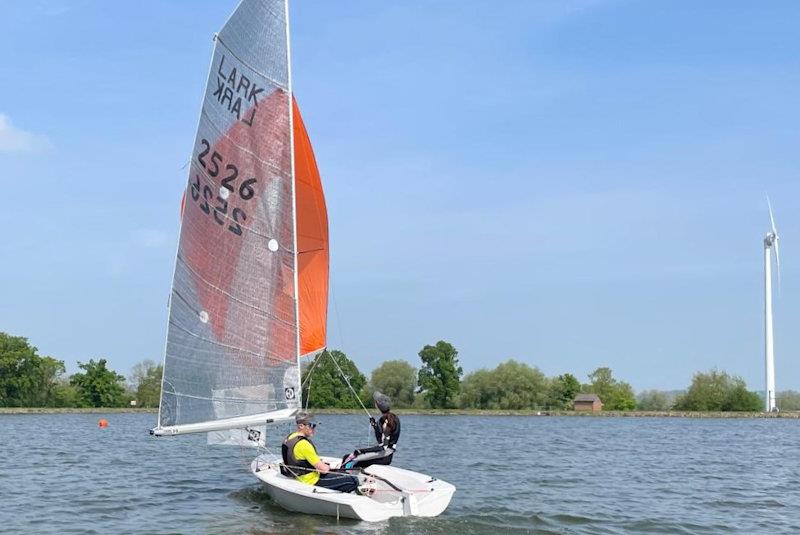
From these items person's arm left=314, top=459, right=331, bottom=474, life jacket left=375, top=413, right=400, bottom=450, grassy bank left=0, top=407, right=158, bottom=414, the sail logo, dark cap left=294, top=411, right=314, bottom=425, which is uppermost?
the sail logo

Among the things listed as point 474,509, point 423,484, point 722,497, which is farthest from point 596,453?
point 423,484

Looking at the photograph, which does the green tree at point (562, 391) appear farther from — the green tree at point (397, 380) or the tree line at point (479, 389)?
the green tree at point (397, 380)

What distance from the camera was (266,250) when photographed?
56.7 ft

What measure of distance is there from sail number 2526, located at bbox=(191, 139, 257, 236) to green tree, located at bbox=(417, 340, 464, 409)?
83.7 metres

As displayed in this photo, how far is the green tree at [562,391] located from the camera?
10188 cm

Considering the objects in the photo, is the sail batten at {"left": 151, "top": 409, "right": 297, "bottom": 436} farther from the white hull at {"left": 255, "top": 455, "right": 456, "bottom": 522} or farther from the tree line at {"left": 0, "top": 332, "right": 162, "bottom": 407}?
the tree line at {"left": 0, "top": 332, "right": 162, "bottom": 407}

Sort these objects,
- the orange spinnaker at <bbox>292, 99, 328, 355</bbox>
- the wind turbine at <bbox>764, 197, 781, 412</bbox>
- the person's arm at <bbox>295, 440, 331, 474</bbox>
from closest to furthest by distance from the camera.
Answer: the person's arm at <bbox>295, 440, 331, 474</bbox>, the orange spinnaker at <bbox>292, 99, 328, 355</bbox>, the wind turbine at <bbox>764, 197, 781, 412</bbox>

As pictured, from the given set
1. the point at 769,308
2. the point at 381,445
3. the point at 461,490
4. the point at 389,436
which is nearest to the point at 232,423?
the point at 381,445

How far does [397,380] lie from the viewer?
329 feet

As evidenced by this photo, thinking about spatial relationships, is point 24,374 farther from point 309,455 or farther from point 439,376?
point 309,455

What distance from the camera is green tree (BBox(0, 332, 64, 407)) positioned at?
92.8 metres

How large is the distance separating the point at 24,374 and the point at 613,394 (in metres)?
74.2

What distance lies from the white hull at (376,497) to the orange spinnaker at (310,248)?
10.4 ft

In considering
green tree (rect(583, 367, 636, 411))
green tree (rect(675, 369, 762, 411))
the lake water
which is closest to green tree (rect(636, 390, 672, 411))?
green tree (rect(583, 367, 636, 411))
